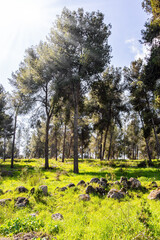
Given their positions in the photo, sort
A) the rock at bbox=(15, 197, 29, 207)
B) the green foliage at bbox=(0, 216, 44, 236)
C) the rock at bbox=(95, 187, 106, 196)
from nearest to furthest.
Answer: the green foliage at bbox=(0, 216, 44, 236)
the rock at bbox=(15, 197, 29, 207)
the rock at bbox=(95, 187, 106, 196)

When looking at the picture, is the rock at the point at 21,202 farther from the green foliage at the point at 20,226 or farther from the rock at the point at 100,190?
the rock at the point at 100,190

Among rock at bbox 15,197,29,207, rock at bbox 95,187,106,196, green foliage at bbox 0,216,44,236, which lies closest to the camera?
green foliage at bbox 0,216,44,236

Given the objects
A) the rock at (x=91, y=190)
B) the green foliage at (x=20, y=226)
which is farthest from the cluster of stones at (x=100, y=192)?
the green foliage at (x=20, y=226)

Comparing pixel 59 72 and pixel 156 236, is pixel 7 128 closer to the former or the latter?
pixel 59 72

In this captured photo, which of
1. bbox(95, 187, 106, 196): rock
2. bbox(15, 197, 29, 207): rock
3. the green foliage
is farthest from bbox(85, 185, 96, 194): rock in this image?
the green foliage

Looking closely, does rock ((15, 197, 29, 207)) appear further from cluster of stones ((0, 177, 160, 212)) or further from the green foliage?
the green foliage

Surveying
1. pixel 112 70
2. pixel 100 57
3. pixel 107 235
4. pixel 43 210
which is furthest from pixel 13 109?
pixel 107 235

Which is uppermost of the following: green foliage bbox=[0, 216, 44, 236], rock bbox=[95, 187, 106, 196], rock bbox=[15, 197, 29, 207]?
green foliage bbox=[0, 216, 44, 236]

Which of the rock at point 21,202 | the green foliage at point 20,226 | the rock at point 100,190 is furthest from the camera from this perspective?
the rock at point 100,190

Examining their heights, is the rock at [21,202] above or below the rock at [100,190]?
below

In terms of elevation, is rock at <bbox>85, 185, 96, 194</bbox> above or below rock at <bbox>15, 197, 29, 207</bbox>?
above

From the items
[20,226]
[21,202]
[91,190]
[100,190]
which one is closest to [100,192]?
[100,190]

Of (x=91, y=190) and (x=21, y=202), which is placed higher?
(x=91, y=190)

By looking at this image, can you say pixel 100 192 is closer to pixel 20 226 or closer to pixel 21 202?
pixel 21 202
